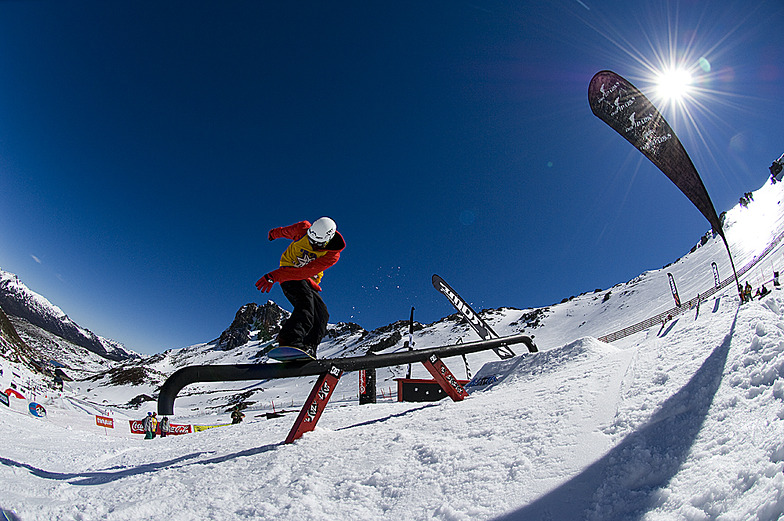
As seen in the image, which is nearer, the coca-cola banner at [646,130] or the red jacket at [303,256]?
the red jacket at [303,256]

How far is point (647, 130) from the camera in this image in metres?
6.45

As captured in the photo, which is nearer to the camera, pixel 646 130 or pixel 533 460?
pixel 533 460

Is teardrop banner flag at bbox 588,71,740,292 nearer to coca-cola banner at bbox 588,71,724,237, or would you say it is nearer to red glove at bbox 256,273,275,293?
coca-cola banner at bbox 588,71,724,237

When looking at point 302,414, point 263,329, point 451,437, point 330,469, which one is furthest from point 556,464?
point 263,329

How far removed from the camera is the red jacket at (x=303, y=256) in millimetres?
3945

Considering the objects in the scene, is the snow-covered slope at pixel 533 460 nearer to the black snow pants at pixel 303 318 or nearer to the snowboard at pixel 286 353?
the snowboard at pixel 286 353

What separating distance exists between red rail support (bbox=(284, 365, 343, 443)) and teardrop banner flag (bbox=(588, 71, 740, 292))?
6.46 metres

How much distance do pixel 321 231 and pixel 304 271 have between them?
1.68 feet

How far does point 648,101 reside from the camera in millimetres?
6578

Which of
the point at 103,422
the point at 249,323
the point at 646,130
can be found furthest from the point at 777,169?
the point at 249,323

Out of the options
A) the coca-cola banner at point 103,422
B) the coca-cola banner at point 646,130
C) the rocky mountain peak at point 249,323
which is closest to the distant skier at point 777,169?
the coca-cola banner at point 646,130

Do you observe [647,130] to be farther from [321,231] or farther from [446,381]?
[321,231]

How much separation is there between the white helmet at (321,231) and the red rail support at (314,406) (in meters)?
1.47

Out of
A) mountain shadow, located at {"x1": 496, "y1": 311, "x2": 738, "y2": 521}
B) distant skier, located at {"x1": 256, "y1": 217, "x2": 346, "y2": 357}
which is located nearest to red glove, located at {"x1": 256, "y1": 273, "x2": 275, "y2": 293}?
distant skier, located at {"x1": 256, "y1": 217, "x2": 346, "y2": 357}
